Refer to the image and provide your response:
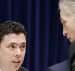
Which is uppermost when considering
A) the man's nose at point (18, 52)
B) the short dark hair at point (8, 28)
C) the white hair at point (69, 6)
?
the white hair at point (69, 6)

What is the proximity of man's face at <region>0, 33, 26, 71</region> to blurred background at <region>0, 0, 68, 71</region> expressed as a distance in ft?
1.27

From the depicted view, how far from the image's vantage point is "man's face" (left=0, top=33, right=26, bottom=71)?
1.67 m

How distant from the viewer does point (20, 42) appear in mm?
1737

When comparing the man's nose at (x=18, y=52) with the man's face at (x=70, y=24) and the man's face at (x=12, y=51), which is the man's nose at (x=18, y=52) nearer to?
the man's face at (x=12, y=51)

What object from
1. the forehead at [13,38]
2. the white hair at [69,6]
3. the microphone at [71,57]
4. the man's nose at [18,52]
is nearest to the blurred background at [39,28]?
the forehead at [13,38]

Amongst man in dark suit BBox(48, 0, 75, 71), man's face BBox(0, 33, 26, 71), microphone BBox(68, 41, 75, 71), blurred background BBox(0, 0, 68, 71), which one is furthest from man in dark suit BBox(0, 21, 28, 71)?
microphone BBox(68, 41, 75, 71)

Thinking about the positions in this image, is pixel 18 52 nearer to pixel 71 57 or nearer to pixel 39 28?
pixel 39 28

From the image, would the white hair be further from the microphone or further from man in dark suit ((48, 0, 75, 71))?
the microphone

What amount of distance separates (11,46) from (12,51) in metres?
0.04

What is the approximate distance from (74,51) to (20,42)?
4.45ft

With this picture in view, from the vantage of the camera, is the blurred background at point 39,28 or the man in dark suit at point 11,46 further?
the blurred background at point 39,28

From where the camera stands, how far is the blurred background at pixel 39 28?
7.10 feet

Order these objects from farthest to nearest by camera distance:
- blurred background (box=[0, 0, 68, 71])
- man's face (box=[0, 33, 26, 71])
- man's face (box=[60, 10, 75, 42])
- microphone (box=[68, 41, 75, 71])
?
blurred background (box=[0, 0, 68, 71])
man's face (box=[0, 33, 26, 71])
man's face (box=[60, 10, 75, 42])
microphone (box=[68, 41, 75, 71])

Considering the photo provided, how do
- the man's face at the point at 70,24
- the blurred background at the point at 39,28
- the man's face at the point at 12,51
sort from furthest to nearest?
the blurred background at the point at 39,28 → the man's face at the point at 12,51 → the man's face at the point at 70,24
